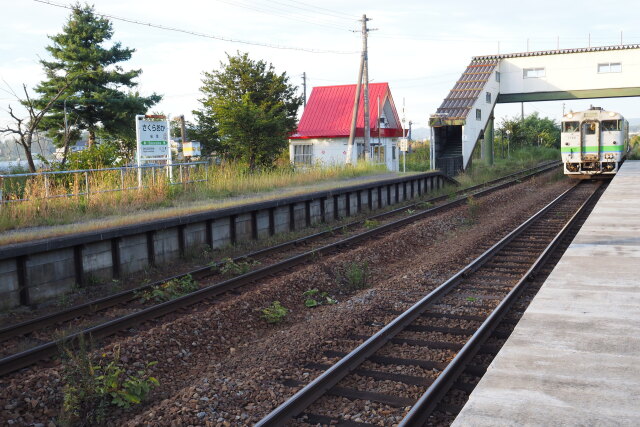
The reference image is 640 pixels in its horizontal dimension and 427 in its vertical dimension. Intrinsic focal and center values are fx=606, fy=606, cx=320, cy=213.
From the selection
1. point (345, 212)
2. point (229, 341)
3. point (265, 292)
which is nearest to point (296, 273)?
point (265, 292)

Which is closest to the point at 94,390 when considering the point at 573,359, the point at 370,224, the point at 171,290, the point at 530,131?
the point at 171,290

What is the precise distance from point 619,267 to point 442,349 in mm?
3627

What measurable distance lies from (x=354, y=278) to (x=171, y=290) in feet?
9.61

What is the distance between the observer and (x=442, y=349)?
6.60m

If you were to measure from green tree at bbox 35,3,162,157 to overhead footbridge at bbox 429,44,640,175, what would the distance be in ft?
55.9

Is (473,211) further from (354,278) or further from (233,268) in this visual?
(233,268)

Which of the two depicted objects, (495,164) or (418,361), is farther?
(495,164)

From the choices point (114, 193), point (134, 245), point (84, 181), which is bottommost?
point (134, 245)

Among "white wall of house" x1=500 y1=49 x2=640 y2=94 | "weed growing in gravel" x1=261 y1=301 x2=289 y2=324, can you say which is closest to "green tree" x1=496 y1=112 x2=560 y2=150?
"white wall of house" x1=500 y1=49 x2=640 y2=94

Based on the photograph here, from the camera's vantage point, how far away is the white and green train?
1059 inches

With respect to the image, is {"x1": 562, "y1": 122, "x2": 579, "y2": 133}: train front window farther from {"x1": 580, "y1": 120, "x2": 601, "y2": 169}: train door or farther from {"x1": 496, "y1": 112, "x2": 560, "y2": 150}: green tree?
{"x1": 496, "y1": 112, "x2": 560, "y2": 150}: green tree

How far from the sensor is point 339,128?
117 ft

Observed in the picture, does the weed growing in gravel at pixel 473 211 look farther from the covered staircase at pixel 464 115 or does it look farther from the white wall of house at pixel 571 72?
the white wall of house at pixel 571 72

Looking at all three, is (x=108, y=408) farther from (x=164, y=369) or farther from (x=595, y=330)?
(x=595, y=330)
